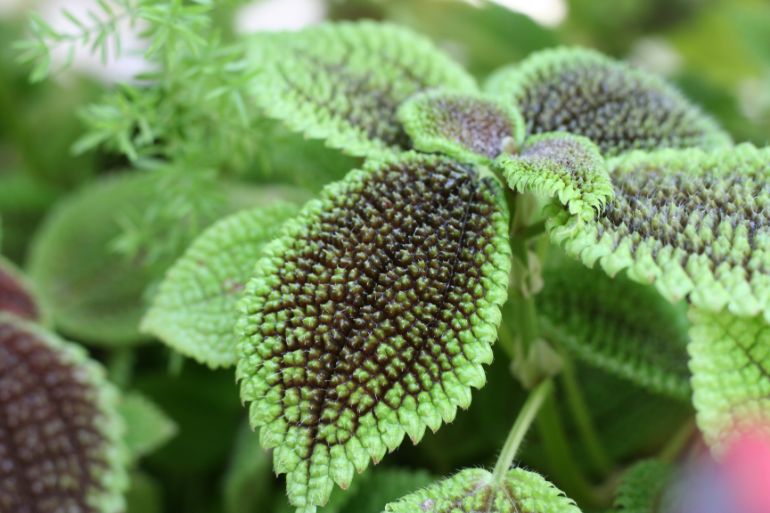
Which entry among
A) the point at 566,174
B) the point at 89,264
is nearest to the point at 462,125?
the point at 566,174

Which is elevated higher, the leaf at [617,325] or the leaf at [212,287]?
the leaf at [617,325]

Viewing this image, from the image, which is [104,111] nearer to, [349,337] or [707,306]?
[349,337]

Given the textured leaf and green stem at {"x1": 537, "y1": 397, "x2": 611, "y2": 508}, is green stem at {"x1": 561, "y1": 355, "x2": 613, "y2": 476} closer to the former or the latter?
green stem at {"x1": 537, "y1": 397, "x2": 611, "y2": 508}

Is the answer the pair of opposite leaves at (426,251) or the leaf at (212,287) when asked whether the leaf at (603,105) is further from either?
the leaf at (212,287)

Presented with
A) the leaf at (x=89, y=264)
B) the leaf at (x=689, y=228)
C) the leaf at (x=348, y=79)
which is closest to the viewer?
the leaf at (x=689, y=228)

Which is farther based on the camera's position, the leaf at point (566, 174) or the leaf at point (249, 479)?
the leaf at point (249, 479)

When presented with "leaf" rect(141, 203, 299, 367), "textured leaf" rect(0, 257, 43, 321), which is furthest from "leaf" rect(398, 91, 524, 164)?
"textured leaf" rect(0, 257, 43, 321)

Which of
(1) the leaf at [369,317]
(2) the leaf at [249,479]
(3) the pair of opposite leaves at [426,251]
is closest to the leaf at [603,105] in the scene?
(3) the pair of opposite leaves at [426,251]
